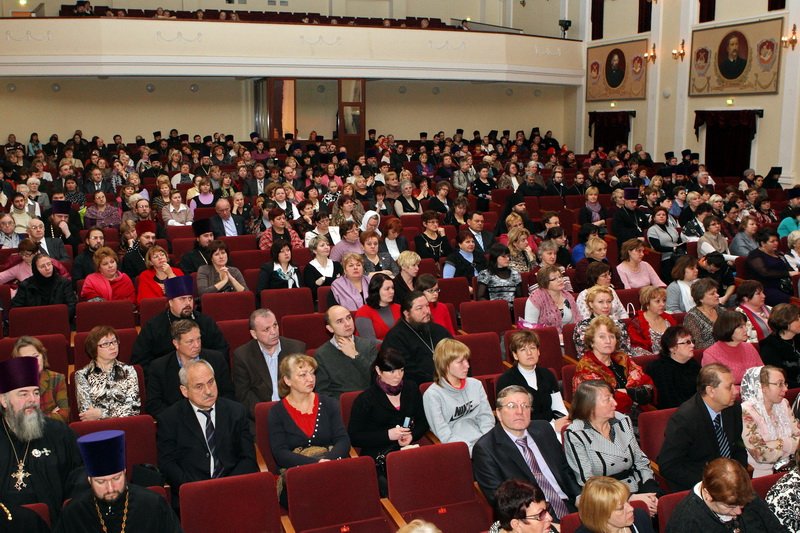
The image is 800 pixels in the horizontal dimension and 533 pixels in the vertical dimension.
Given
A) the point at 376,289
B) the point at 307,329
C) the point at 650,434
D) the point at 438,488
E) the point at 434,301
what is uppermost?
the point at 376,289

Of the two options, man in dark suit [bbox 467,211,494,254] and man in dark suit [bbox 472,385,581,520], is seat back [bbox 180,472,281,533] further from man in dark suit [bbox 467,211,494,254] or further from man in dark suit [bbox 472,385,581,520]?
man in dark suit [bbox 467,211,494,254]

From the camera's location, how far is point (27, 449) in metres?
3.82

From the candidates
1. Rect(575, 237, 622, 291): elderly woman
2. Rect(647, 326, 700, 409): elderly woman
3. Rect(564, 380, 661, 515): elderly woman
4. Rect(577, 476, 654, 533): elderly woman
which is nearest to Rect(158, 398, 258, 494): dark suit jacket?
Rect(564, 380, 661, 515): elderly woman

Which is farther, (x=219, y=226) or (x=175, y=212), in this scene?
(x=175, y=212)

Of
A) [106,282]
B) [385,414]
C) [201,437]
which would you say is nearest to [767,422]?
[385,414]

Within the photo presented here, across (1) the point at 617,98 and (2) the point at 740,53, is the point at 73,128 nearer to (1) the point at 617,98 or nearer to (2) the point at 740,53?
(1) the point at 617,98

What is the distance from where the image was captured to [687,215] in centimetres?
1009

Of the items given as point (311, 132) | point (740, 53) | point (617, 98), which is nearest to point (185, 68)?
point (311, 132)

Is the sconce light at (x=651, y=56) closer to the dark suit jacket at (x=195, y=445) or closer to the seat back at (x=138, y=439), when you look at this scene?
the dark suit jacket at (x=195, y=445)

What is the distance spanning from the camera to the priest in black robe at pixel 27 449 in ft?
12.4

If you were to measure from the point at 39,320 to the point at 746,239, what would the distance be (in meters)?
7.18

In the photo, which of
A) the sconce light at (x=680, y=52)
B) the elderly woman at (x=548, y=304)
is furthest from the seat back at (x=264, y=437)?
the sconce light at (x=680, y=52)

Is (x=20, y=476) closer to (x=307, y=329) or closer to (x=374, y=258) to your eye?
(x=307, y=329)

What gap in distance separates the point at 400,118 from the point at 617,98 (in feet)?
18.0
